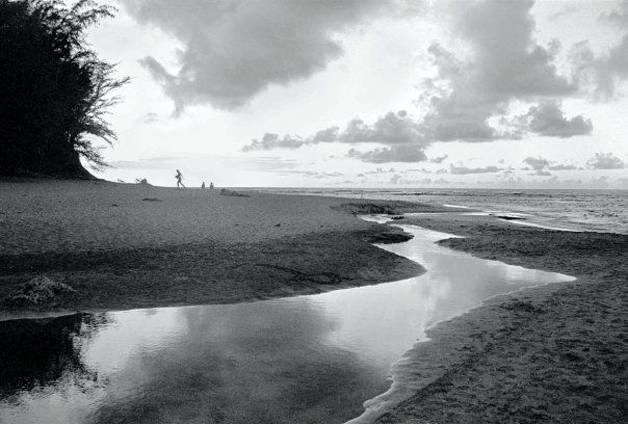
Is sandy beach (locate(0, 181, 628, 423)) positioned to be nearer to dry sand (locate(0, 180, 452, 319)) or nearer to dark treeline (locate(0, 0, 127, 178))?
dry sand (locate(0, 180, 452, 319))

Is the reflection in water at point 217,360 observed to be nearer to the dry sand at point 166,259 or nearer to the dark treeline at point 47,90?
the dry sand at point 166,259

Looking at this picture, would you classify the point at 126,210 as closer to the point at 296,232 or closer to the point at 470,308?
the point at 296,232

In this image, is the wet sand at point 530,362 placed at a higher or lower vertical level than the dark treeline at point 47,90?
lower

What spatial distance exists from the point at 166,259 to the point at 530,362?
9.32 metres

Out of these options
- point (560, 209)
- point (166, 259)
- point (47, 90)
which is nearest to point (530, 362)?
point (166, 259)

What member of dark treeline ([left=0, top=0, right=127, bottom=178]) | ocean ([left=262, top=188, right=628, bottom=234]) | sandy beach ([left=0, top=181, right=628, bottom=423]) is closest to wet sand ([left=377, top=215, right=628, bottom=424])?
sandy beach ([left=0, top=181, right=628, bottom=423])

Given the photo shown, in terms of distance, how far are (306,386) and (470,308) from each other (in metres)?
5.32

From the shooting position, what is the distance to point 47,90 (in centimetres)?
3147

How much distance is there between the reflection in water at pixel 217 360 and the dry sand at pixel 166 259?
2.80ft

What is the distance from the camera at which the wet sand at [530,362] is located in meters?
4.71

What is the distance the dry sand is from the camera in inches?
381

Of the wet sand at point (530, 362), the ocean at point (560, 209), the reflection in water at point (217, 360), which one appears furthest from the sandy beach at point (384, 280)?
the ocean at point (560, 209)

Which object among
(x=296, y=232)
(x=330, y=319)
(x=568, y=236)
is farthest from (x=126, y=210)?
(x=568, y=236)

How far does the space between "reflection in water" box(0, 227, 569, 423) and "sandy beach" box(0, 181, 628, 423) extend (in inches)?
25.9
